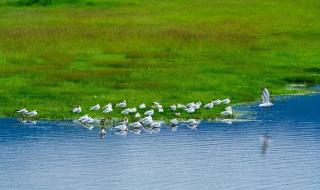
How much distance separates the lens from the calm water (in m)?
30.8

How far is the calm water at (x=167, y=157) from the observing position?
30.8 m

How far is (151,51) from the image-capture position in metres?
53.5

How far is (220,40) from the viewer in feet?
187

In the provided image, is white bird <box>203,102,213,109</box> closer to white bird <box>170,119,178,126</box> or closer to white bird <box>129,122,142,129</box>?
white bird <box>170,119,178,126</box>

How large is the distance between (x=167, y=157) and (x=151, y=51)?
66.4 ft

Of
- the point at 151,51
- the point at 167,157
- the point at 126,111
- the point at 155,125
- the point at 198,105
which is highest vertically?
the point at 151,51

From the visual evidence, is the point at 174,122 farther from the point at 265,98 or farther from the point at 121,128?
the point at 265,98

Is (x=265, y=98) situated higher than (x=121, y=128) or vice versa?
(x=265, y=98)

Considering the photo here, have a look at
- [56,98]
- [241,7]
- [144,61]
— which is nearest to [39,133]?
[56,98]

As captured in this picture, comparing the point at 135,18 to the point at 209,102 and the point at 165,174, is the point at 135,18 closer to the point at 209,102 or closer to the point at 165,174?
the point at 209,102

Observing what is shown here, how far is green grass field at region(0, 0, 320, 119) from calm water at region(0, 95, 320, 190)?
9.27 feet

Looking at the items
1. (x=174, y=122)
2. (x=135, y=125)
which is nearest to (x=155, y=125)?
(x=135, y=125)

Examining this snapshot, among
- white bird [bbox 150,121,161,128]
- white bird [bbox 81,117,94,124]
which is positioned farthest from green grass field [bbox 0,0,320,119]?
white bird [bbox 150,121,161,128]

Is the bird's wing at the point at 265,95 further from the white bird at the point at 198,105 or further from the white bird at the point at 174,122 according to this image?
the white bird at the point at 174,122
